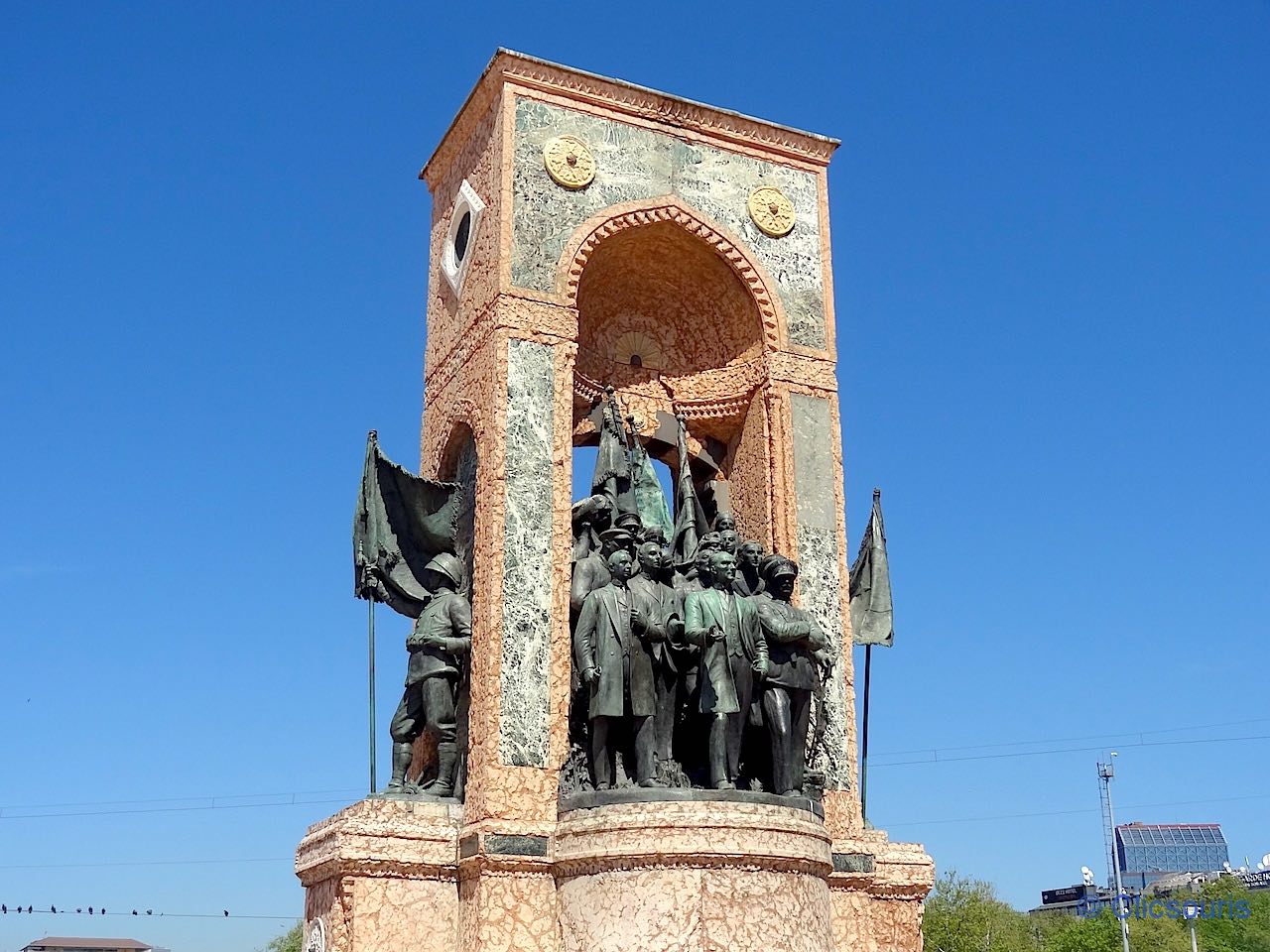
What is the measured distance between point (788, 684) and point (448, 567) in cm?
352

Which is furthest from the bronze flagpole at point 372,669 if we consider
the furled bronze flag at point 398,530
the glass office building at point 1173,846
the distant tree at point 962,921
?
the glass office building at point 1173,846

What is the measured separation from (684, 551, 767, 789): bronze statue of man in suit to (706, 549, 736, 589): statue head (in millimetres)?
254

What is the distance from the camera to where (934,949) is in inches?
1625

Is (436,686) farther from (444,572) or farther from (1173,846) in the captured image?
(1173,846)

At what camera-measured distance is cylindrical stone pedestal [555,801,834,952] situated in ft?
38.1

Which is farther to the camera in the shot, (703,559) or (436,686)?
(436,686)

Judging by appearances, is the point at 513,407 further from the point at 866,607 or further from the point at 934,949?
the point at 934,949

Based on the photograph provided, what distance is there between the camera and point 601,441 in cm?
1522

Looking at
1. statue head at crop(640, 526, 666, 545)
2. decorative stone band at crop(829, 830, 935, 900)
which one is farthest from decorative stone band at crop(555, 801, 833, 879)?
statue head at crop(640, 526, 666, 545)

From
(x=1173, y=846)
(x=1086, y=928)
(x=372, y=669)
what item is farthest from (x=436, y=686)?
(x=1173, y=846)

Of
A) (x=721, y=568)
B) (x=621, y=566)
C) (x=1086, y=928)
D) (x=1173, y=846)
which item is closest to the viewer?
(x=721, y=568)

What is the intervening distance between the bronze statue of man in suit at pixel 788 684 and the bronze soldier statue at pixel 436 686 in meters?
2.81

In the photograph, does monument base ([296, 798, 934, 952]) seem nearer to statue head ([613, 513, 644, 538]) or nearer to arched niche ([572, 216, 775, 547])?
statue head ([613, 513, 644, 538])

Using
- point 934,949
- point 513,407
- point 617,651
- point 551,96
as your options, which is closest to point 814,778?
point 617,651
